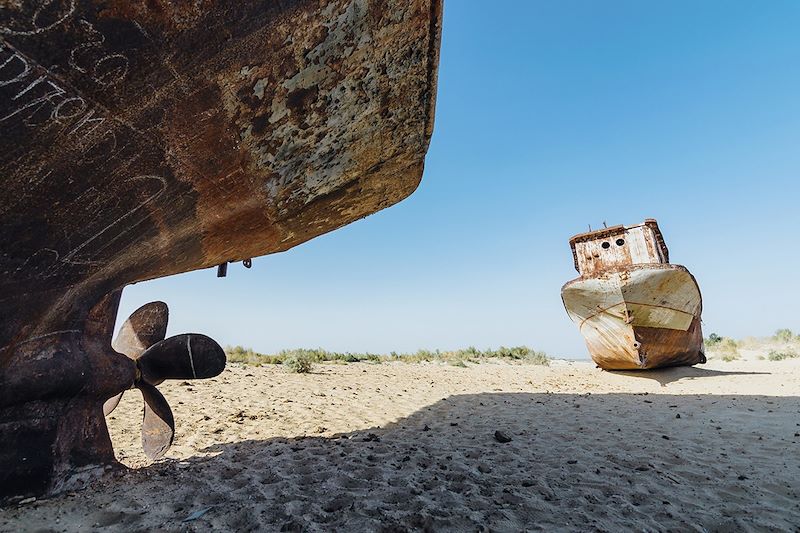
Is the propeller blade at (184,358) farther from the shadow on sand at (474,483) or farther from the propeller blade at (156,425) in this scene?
the shadow on sand at (474,483)

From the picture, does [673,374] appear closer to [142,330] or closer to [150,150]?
[142,330]

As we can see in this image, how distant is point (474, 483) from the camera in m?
2.69

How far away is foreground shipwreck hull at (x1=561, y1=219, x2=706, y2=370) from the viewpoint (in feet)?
28.9

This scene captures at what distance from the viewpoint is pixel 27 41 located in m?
1.26

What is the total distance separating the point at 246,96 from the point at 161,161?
0.53m

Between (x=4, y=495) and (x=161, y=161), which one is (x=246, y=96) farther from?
(x=4, y=495)

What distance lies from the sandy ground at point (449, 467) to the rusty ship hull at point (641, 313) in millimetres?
2742

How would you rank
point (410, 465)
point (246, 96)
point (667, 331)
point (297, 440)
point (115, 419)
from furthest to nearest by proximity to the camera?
point (667, 331), point (115, 419), point (297, 440), point (410, 465), point (246, 96)

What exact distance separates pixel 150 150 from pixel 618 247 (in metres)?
10.2

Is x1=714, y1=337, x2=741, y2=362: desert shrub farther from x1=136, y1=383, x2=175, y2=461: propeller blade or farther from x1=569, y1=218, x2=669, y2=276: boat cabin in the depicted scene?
x1=136, y1=383, x2=175, y2=461: propeller blade

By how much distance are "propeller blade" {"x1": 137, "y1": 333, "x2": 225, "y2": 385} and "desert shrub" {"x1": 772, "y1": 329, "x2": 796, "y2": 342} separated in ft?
90.3

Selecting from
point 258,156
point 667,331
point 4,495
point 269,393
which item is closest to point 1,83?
point 258,156

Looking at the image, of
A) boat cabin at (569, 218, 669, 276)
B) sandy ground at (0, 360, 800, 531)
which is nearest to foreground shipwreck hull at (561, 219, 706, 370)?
boat cabin at (569, 218, 669, 276)

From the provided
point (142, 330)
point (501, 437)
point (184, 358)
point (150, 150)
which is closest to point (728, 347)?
point (501, 437)
